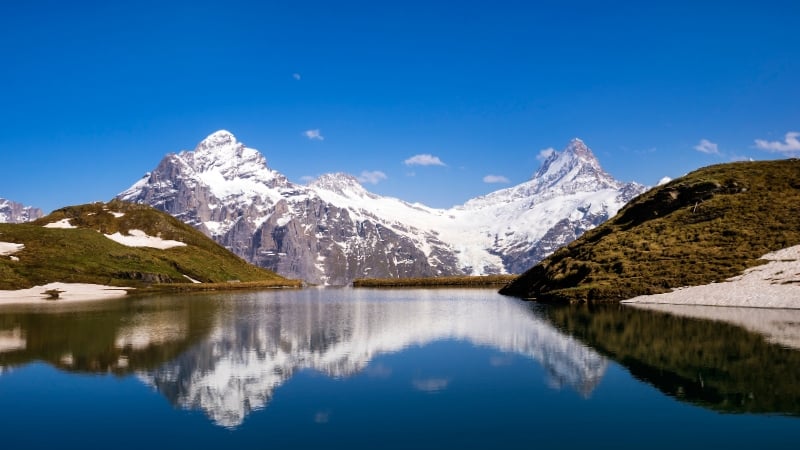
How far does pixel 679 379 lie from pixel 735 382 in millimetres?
2959

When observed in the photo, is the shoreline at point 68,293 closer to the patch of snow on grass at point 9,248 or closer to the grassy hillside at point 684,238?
the patch of snow on grass at point 9,248

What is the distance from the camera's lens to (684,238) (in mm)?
105375

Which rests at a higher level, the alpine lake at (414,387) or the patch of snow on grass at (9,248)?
the patch of snow on grass at (9,248)

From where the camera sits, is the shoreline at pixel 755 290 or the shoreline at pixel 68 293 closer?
the shoreline at pixel 755 290

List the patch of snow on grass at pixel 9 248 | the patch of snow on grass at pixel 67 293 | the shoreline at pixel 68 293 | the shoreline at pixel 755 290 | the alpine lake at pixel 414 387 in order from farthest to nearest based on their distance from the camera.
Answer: the patch of snow on grass at pixel 9 248 < the patch of snow on grass at pixel 67 293 < the shoreline at pixel 68 293 < the shoreline at pixel 755 290 < the alpine lake at pixel 414 387

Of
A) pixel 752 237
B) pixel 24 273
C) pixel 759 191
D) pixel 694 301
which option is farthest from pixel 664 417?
pixel 24 273

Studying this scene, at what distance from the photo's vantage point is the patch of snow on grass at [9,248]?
181975mm

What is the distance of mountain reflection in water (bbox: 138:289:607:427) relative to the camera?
3538 cm

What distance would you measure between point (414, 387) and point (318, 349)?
57.1 ft

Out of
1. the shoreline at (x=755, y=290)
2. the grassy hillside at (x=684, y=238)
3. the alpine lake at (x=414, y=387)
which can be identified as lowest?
the alpine lake at (x=414, y=387)

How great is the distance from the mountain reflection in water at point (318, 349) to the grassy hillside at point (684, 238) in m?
23.2

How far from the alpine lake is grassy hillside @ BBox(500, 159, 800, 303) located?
29.1m

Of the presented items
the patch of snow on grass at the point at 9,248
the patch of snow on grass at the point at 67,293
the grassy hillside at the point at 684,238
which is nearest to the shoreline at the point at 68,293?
the patch of snow on grass at the point at 67,293

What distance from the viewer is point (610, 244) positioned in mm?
116562
